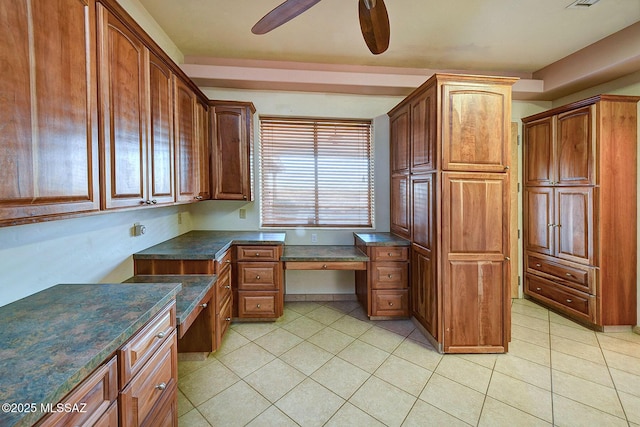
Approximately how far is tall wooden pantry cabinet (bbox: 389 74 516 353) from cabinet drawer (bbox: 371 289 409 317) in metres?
0.52

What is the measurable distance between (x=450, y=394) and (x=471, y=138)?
6.48 ft

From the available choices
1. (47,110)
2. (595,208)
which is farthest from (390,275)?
(47,110)

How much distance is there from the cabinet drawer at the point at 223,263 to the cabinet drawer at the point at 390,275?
1.48 meters

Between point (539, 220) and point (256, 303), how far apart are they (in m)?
3.43

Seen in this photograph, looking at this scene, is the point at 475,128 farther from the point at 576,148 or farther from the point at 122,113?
the point at 122,113

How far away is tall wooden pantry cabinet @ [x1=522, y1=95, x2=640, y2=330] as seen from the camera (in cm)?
264

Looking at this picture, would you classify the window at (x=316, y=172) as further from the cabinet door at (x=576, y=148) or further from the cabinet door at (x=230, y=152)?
the cabinet door at (x=576, y=148)

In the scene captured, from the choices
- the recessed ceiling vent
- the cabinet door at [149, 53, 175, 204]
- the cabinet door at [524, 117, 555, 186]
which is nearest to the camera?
the cabinet door at [149, 53, 175, 204]

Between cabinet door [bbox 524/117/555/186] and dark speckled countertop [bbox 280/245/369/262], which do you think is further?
cabinet door [bbox 524/117/555/186]

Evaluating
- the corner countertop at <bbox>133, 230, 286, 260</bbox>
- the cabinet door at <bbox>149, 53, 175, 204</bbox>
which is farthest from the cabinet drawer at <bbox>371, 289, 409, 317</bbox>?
the cabinet door at <bbox>149, 53, 175, 204</bbox>

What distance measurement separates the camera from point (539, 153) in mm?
3201

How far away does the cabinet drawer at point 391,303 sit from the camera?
2889 mm

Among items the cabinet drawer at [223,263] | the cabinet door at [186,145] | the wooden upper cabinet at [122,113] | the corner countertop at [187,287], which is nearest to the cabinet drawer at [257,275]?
the cabinet drawer at [223,263]

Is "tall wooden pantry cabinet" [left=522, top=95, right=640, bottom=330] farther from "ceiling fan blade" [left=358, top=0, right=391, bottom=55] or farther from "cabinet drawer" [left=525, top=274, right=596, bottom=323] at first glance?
"ceiling fan blade" [left=358, top=0, right=391, bottom=55]
